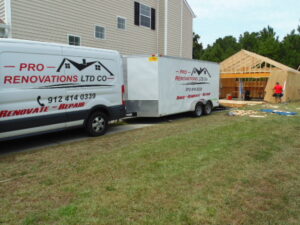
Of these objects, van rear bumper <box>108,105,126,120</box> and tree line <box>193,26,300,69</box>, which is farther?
tree line <box>193,26,300,69</box>

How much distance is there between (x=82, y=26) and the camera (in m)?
13.1

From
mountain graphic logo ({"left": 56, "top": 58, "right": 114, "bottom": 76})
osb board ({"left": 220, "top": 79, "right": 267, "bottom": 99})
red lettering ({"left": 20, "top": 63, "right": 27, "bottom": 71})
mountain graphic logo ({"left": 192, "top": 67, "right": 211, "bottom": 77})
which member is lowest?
osb board ({"left": 220, "top": 79, "right": 267, "bottom": 99})

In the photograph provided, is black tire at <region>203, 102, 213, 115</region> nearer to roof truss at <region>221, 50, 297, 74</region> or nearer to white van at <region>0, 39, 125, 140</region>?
white van at <region>0, 39, 125, 140</region>

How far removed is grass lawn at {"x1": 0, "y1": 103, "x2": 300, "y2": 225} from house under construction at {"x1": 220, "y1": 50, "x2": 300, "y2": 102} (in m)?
14.6

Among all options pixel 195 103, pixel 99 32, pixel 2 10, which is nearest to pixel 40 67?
pixel 2 10

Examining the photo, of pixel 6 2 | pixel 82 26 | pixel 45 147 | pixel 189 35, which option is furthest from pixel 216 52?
pixel 45 147

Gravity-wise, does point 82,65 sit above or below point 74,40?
below

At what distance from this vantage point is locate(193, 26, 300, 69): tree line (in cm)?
4000

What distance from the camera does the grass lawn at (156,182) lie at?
3.35 m

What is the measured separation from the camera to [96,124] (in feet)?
26.7

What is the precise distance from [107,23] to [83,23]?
60.9 inches

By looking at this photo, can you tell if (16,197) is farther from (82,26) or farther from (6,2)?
(82,26)

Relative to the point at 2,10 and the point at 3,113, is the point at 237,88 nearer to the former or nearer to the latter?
the point at 2,10

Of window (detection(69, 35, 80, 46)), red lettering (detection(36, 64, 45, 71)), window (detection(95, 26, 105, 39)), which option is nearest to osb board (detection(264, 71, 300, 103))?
window (detection(95, 26, 105, 39))
